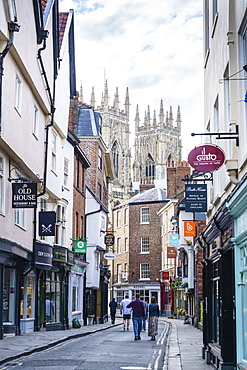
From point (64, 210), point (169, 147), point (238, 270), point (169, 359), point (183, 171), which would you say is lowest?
point (169, 359)

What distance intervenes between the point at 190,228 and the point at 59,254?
9.42 metres

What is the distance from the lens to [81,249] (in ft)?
99.8

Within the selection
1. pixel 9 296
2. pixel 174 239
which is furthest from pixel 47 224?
pixel 174 239

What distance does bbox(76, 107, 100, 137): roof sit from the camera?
41031 millimetres

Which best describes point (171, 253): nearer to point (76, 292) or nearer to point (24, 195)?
point (76, 292)

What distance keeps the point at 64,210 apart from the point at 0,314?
35.1ft

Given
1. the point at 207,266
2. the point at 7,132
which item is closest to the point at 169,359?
the point at 207,266

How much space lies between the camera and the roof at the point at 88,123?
41031 mm

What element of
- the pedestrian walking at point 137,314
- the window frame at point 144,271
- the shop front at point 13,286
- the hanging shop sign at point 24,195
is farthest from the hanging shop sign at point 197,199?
the window frame at point 144,271

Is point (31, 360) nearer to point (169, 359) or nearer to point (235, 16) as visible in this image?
point (169, 359)

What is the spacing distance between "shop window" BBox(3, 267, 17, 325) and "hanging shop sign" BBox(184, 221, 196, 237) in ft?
45.7

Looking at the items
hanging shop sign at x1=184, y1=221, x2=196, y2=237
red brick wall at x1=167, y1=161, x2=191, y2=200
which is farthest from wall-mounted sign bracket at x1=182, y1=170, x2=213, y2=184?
red brick wall at x1=167, y1=161, x2=191, y2=200

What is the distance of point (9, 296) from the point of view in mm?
20516

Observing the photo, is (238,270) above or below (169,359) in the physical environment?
above
